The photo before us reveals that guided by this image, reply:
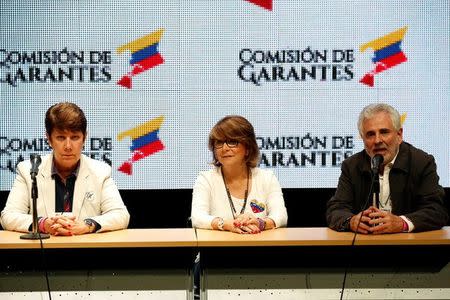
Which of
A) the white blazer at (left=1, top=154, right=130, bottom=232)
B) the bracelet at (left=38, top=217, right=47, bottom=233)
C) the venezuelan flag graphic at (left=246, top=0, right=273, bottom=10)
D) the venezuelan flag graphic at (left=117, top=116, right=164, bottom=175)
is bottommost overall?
the bracelet at (left=38, top=217, right=47, bottom=233)

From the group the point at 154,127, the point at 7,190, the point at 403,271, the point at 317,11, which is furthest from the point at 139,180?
the point at 403,271

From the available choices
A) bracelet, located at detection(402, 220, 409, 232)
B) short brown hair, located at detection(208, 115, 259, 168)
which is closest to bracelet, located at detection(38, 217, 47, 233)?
short brown hair, located at detection(208, 115, 259, 168)

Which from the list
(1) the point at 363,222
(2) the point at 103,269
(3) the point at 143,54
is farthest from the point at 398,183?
(3) the point at 143,54

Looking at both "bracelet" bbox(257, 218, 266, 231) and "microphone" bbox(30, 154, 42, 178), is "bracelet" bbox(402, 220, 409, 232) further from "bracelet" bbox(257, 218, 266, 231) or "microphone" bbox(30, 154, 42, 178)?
"microphone" bbox(30, 154, 42, 178)

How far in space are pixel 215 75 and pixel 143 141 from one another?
75 cm

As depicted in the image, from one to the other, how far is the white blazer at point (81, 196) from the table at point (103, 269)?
365mm

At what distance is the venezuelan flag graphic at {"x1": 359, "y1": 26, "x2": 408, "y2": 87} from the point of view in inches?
212

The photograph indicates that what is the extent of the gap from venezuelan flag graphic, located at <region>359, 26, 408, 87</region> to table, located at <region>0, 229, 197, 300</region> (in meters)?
2.60

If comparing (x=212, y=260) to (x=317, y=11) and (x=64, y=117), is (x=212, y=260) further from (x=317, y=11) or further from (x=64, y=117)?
(x=317, y=11)

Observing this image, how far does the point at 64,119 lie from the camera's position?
12.1ft

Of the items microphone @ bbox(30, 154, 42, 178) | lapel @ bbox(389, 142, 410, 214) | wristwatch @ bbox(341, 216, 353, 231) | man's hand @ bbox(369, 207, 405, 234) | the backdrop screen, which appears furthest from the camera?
the backdrop screen

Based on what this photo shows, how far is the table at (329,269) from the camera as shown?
3.38 metres

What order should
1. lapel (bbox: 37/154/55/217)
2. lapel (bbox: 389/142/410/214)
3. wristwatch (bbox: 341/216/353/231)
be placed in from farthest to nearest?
lapel (bbox: 389/142/410/214), lapel (bbox: 37/154/55/217), wristwatch (bbox: 341/216/353/231)

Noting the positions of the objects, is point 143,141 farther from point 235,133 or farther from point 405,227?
point 405,227
